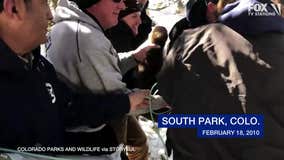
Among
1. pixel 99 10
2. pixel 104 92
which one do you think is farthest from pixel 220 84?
pixel 99 10

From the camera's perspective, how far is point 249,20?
1.63m

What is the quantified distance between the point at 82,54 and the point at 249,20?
0.64m

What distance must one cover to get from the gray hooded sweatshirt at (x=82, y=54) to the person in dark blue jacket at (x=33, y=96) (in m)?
0.05

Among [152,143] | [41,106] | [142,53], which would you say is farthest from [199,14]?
[152,143]

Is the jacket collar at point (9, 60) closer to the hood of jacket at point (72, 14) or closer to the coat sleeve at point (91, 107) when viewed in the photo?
the coat sleeve at point (91, 107)

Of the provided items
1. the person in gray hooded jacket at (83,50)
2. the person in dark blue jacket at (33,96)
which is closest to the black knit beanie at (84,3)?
the person in gray hooded jacket at (83,50)

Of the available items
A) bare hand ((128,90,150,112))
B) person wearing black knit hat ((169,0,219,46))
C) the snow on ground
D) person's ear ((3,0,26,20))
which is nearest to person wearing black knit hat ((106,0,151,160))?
the snow on ground

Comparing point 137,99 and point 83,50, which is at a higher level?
point 83,50

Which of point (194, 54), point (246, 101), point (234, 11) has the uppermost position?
point (234, 11)

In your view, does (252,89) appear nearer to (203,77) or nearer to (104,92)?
(203,77)

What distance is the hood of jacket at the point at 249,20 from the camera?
1.61m

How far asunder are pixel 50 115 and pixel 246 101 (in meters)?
0.65

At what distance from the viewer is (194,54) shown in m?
1.65

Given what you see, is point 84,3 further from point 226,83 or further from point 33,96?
point 226,83
